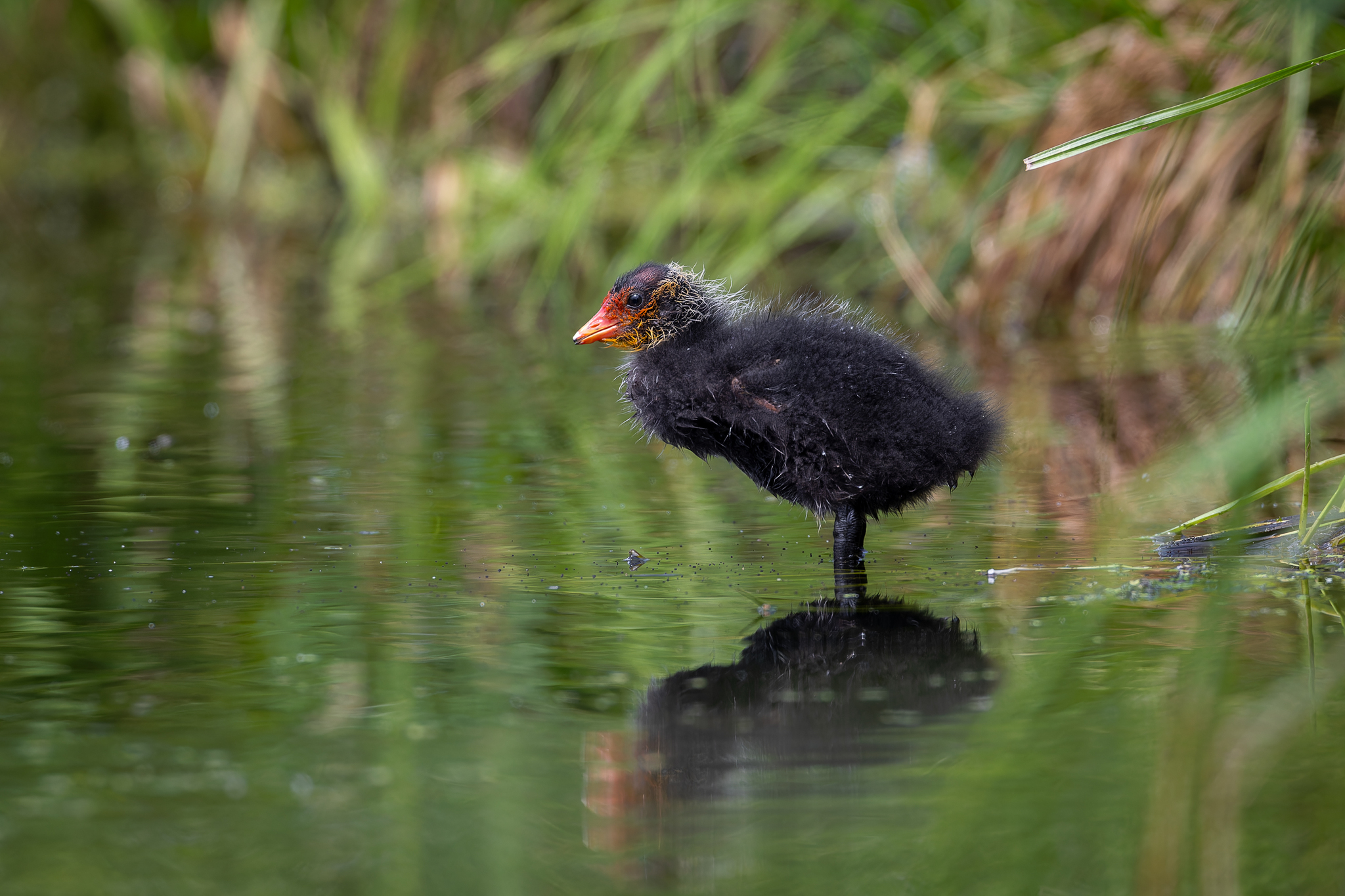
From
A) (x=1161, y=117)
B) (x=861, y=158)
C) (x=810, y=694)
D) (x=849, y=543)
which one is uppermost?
(x=861, y=158)

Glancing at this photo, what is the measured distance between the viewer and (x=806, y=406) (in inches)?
134

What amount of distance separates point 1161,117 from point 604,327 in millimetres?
1427

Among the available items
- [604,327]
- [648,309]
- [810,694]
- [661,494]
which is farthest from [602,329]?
[810,694]

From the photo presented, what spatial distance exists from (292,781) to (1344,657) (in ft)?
5.17

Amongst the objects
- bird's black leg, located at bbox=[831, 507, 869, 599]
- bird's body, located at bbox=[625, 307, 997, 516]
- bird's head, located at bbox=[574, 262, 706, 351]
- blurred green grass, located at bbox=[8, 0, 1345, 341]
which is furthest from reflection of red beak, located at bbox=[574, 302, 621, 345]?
blurred green grass, located at bbox=[8, 0, 1345, 341]

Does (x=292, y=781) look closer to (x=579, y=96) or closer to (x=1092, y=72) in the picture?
(x=1092, y=72)

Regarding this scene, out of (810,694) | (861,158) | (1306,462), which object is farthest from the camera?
(861,158)

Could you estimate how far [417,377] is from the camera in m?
6.38

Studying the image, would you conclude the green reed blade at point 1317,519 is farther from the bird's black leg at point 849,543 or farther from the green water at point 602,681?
the bird's black leg at point 849,543

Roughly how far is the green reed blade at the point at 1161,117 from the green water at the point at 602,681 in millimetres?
444

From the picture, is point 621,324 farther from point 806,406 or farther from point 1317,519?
point 1317,519

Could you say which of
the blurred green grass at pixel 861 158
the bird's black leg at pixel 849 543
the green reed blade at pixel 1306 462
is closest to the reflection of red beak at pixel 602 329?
the bird's black leg at pixel 849 543

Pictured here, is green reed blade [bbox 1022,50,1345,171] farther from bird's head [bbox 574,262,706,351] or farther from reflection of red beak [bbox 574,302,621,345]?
reflection of red beak [bbox 574,302,621,345]

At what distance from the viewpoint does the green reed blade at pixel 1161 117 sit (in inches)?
109
